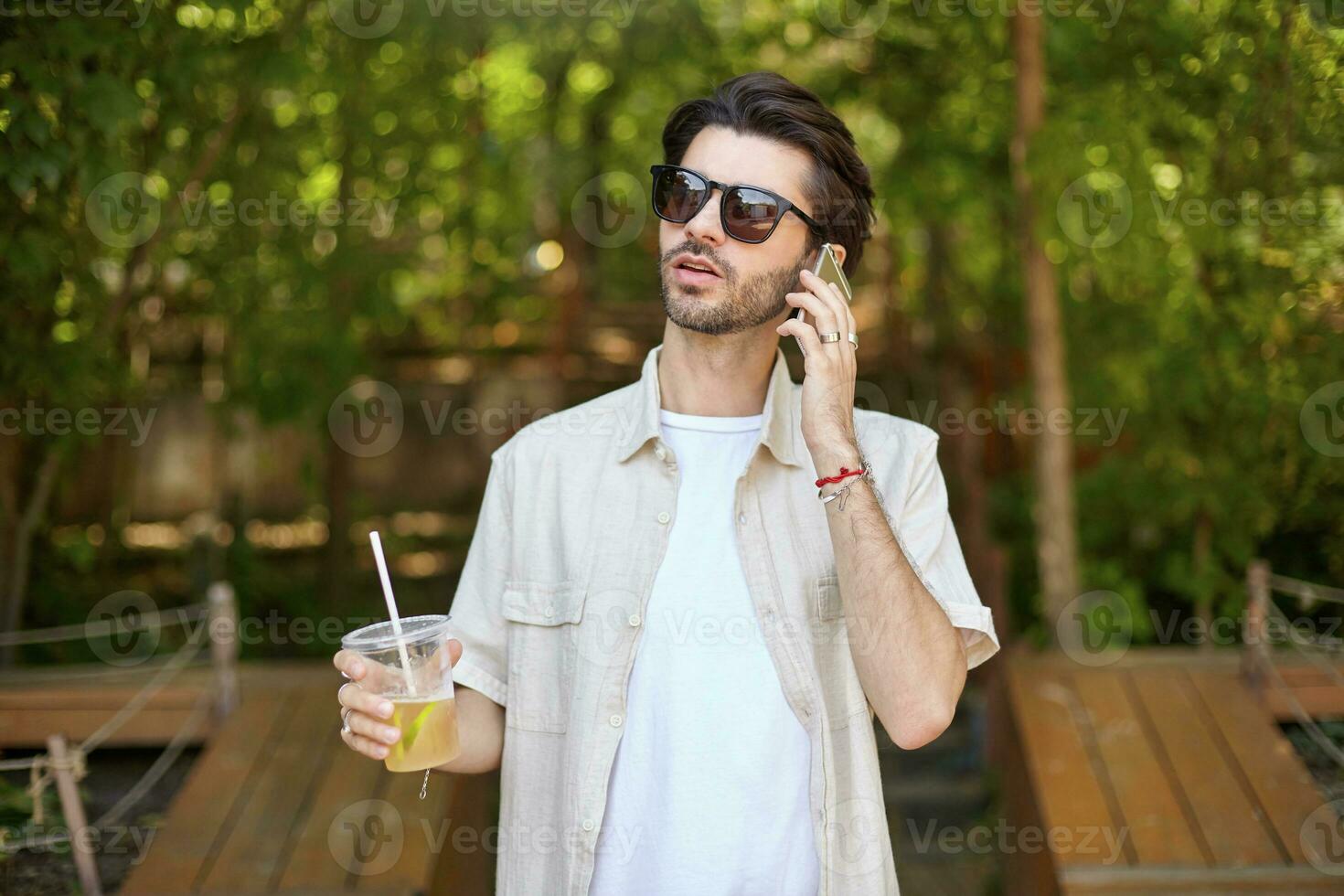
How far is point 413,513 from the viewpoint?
875cm

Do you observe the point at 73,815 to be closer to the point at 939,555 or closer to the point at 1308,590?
the point at 939,555

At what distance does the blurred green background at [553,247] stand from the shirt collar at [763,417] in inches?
68.0

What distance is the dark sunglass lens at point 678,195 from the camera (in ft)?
6.56

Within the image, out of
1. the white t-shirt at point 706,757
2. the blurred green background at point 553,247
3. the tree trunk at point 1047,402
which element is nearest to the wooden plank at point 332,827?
the blurred green background at point 553,247

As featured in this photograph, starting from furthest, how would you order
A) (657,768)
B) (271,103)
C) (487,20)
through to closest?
(487,20)
(271,103)
(657,768)

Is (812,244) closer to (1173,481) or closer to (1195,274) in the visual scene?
(1195,274)

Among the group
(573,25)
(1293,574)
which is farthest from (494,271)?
(1293,574)

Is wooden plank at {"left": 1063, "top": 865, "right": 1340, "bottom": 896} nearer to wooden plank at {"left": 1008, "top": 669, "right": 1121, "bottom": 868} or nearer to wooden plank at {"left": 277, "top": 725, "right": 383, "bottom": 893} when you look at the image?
wooden plank at {"left": 1008, "top": 669, "right": 1121, "bottom": 868}

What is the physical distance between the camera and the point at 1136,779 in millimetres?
3682

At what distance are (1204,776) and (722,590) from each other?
2.44 meters

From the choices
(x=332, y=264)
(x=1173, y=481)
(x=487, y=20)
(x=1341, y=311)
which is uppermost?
(x=487, y=20)

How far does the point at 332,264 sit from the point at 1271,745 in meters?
4.20

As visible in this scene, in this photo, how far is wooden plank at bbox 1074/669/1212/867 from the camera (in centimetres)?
338

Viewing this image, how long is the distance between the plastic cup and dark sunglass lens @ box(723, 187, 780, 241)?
788mm
